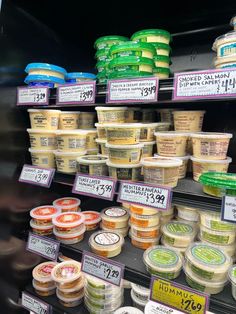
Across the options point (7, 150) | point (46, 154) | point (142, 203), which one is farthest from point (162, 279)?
point (7, 150)

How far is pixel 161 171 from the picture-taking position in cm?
84

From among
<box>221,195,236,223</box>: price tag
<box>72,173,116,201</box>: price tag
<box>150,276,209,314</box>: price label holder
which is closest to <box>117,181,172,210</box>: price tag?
<box>72,173,116,201</box>: price tag

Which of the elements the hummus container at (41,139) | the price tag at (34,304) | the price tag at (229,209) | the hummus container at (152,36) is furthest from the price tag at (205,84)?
the price tag at (34,304)

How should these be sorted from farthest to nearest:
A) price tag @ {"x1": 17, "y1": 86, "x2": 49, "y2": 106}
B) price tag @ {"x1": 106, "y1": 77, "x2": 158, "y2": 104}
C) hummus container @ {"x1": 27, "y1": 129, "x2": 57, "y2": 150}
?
hummus container @ {"x1": 27, "y1": 129, "x2": 57, "y2": 150} < price tag @ {"x1": 17, "y1": 86, "x2": 49, "y2": 106} < price tag @ {"x1": 106, "y1": 77, "x2": 158, "y2": 104}

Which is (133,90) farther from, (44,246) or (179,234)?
(44,246)

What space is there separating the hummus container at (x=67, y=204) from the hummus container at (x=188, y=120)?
71 cm

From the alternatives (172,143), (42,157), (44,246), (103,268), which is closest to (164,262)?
(103,268)

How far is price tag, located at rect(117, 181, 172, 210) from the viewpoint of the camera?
789 millimetres

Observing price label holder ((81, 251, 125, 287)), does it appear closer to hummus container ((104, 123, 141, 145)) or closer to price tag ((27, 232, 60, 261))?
price tag ((27, 232, 60, 261))

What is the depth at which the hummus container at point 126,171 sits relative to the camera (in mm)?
937

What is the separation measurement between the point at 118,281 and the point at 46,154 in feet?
2.21

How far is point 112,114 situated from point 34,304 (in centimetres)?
108

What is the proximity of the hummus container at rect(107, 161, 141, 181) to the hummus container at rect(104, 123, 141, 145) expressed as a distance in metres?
0.09

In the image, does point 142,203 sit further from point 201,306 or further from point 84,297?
point 84,297
